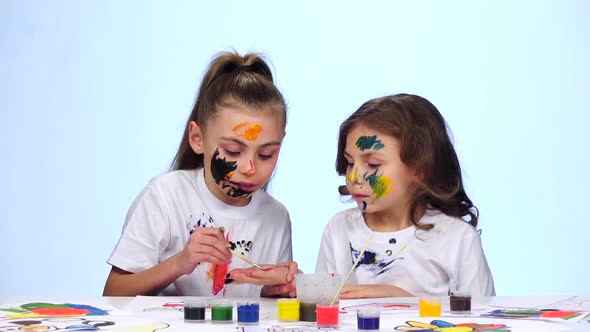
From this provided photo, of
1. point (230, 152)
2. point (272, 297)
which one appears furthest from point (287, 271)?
point (230, 152)

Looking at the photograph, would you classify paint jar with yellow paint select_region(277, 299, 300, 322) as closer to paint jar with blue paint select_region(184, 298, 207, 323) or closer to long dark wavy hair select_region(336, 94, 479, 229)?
paint jar with blue paint select_region(184, 298, 207, 323)

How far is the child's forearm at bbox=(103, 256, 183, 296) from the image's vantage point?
2.15 metres

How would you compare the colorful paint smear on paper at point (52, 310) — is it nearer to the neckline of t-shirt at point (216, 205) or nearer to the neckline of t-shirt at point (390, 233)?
the neckline of t-shirt at point (216, 205)

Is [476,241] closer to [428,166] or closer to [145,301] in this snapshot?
[428,166]

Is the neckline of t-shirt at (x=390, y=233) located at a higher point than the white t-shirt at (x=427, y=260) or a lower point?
higher

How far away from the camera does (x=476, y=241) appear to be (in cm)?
232

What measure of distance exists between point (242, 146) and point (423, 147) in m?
0.49

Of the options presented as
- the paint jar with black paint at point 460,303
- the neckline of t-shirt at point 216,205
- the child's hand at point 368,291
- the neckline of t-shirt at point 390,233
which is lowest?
the paint jar with black paint at point 460,303

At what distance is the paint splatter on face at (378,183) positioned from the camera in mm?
2295

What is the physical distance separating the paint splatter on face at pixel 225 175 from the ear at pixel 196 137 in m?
0.10

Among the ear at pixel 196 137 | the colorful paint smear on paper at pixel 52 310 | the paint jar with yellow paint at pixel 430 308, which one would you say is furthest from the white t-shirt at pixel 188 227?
the paint jar with yellow paint at pixel 430 308

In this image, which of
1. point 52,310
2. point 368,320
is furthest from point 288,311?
point 52,310

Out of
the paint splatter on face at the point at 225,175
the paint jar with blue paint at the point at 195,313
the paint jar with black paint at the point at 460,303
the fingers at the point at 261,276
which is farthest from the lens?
the paint splatter on face at the point at 225,175

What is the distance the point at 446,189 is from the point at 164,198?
0.77 meters
